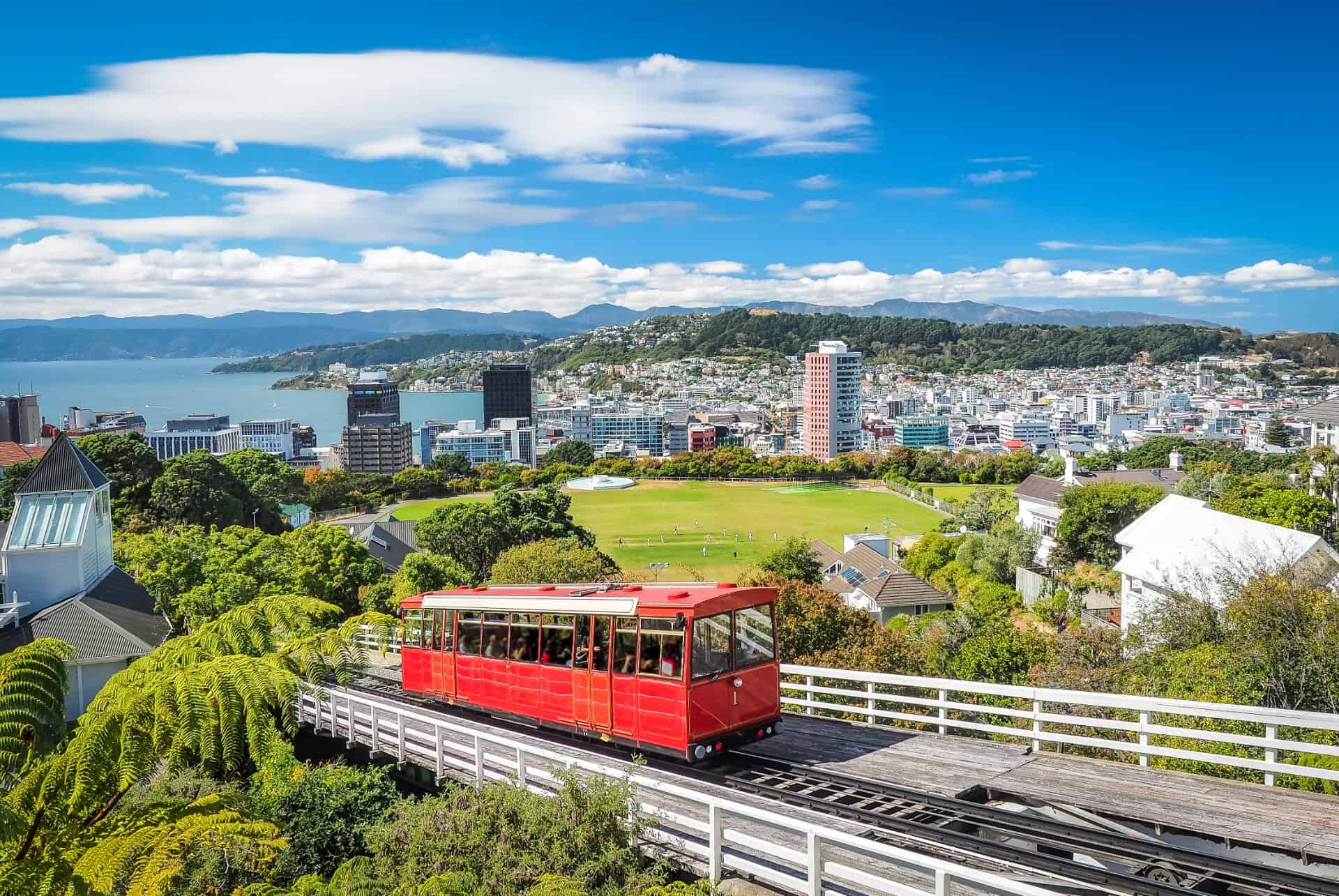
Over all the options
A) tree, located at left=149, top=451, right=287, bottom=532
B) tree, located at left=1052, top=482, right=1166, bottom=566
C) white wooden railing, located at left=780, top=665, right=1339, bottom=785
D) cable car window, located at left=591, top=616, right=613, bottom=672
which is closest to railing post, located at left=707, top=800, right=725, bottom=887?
white wooden railing, located at left=780, top=665, right=1339, bottom=785

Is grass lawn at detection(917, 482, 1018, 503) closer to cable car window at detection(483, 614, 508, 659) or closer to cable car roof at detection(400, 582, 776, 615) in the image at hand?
cable car roof at detection(400, 582, 776, 615)

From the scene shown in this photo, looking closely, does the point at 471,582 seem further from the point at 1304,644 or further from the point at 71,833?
the point at 71,833

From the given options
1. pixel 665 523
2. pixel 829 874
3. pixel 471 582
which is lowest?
pixel 665 523

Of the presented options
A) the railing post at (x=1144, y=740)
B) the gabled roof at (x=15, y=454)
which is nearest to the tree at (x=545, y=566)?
the railing post at (x=1144, y=740)

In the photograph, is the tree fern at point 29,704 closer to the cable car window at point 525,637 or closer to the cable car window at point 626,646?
the cable car window at point 626,646

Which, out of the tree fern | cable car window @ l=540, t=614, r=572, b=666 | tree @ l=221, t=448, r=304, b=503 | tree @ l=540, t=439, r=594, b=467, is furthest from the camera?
tree @ l=540, t=439, r=594, b=467

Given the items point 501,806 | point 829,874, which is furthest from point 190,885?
point 829,874
